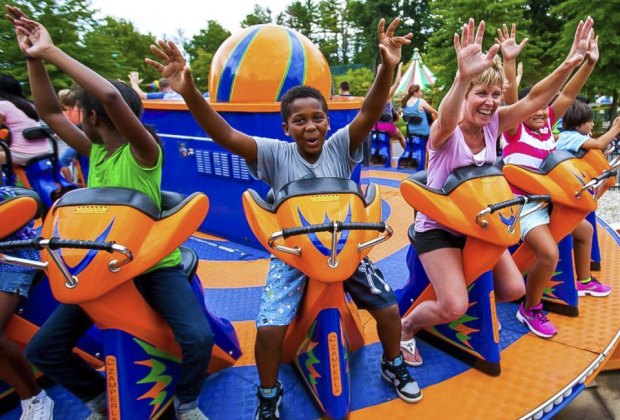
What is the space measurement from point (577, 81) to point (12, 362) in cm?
321

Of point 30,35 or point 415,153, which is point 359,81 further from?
point 30,35

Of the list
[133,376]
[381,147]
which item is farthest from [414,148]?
[133,376]

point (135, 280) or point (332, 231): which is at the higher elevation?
point (332, 231)

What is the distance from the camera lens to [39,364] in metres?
1.66

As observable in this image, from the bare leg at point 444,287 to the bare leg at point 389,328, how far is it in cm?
28

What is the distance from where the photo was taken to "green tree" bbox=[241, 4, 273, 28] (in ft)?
148

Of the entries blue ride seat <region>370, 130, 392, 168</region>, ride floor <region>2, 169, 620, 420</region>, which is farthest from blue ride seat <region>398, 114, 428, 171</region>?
ride floor <region>2, 169, 620, 420</region>

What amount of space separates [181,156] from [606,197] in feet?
18.6

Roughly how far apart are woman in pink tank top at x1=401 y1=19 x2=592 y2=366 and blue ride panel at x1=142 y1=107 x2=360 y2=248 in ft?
5.40

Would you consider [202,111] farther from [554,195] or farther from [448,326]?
[554,195]

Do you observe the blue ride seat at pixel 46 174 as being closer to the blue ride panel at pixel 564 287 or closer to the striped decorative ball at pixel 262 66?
the striped decorative ball at pixel 262 66

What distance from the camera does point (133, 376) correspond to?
167 cm

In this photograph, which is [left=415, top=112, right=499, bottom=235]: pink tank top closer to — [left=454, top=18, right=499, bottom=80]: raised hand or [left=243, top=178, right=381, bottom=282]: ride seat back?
[left=454, top=18, right=499, bottom=80]: raised hand

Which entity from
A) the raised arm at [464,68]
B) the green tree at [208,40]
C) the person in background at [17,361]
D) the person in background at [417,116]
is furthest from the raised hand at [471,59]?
the green tree at [208,40]
